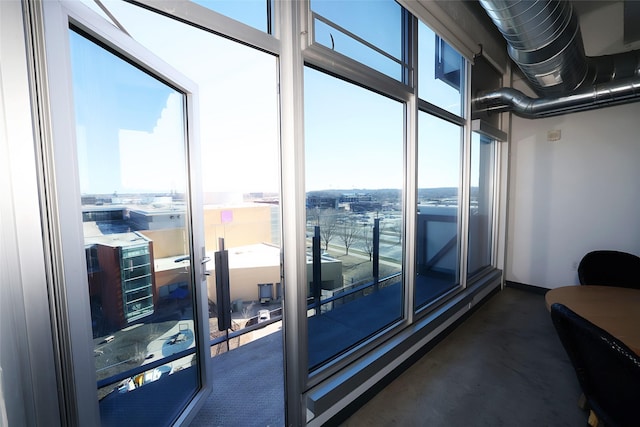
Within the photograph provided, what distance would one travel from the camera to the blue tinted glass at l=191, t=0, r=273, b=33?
119cm

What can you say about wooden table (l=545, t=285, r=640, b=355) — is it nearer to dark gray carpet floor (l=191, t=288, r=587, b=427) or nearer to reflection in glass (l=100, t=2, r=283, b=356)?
dark gray carpet floor (l=191, t=288, r=587, b=427)

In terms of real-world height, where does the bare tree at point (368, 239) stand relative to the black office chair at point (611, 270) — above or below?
above

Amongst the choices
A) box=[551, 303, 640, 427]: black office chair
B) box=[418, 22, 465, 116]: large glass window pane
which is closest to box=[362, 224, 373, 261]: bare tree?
box=[551, 303, 640, 427]: black office chair

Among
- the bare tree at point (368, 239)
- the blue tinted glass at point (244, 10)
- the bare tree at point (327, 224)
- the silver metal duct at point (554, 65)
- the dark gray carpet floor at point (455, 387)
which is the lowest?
the dark gray carpet floor at point (455, 387)

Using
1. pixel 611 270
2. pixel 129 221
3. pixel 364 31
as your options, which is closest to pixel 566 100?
pixel 611 270

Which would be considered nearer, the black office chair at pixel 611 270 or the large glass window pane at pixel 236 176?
the large glass window pane at pixel 236 176

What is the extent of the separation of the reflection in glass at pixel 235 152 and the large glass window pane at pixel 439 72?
1.44 metres

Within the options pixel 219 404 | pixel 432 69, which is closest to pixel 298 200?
pixel 219 404

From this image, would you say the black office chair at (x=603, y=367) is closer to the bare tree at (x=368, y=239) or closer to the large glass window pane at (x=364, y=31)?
the bare tree at (x=368, y=239)

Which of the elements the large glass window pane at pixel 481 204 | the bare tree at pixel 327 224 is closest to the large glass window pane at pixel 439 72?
the large glass window pane at pixel 481 204

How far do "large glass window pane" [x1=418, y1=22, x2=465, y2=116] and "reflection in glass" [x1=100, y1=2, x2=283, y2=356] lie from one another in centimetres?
144

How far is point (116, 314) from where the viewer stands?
1.16m

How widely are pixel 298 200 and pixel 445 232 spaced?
7.43 ft

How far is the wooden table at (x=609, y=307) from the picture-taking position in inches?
53.8
